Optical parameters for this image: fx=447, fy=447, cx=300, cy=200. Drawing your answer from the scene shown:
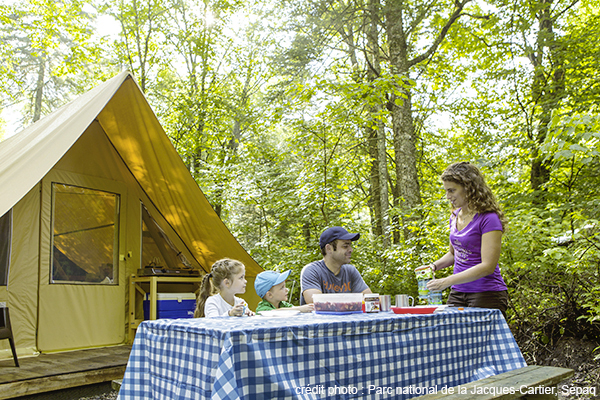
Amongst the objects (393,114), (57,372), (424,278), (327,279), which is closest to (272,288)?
(327,279)

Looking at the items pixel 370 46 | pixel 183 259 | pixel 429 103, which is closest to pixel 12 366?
pixel 183 259

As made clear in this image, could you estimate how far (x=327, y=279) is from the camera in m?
2.57

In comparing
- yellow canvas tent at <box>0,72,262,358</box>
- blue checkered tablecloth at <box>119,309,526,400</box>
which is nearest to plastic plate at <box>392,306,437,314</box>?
blue checkered tablecloth at <box>119,309,526,400</box>

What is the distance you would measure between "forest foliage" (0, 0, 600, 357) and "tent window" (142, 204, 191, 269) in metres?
1.88

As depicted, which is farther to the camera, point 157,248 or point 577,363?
point 157,248

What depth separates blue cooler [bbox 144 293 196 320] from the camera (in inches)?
176

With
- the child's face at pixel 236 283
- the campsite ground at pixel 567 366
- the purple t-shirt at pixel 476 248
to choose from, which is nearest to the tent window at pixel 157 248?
the campsite ground at pixel 567 366

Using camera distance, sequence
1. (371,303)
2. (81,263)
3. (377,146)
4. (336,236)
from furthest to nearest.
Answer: (377,146)
(81,263)
(336,236)
(371,303)

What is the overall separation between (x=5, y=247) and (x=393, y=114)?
425 centimetres

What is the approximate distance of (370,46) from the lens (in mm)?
7203

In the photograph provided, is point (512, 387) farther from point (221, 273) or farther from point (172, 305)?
point (172, 305)

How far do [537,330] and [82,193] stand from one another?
4211 millimetres

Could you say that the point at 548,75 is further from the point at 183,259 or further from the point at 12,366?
the point at 12,366

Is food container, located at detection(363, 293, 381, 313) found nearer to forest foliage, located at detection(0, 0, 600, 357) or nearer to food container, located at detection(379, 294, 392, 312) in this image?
food container, located at detection(379, 294, 392, 312)
